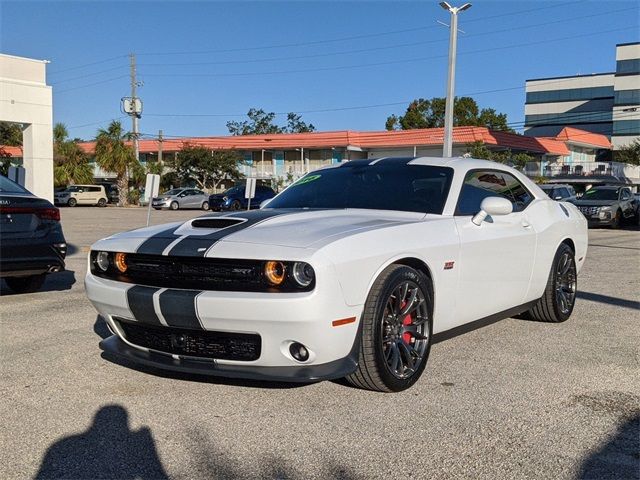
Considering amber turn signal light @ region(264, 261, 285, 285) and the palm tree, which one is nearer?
amber turn signal light @ region(264, 261, 285, 285)

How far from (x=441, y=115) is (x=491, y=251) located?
253 ft

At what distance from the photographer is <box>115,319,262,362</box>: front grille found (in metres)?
3.70

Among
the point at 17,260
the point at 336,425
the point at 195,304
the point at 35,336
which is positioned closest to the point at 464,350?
the point at 336,425

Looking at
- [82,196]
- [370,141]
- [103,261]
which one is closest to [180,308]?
[103,261]

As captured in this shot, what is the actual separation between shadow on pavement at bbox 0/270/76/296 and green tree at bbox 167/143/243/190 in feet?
149

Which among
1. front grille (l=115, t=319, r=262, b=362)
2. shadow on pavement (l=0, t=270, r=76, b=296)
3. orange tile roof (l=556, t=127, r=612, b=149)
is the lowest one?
shadow on pavement (l=0, t=270, r=76, b=296)

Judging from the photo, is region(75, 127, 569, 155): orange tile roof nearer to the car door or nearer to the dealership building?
the dealership building

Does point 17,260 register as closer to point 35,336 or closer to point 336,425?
point 35,336

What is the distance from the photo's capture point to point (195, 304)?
3668 millimetres

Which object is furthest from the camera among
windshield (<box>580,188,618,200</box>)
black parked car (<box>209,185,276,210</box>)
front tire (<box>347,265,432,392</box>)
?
black parked car (<box>209,185,276,210</box>)

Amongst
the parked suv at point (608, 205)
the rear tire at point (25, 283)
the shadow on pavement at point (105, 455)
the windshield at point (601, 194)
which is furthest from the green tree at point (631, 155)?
the shadow on pavement at point (105, 455)

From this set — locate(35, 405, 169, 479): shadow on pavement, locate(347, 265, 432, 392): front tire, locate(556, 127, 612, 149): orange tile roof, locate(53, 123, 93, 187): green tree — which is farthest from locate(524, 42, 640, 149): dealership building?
locate(35, 405, 169, 479): shadow on pavement

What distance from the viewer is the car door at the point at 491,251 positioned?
4.73m

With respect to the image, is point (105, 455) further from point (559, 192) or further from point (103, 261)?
point (559, 192)
